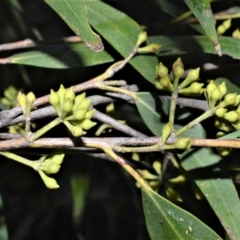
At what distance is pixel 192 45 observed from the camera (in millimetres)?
828

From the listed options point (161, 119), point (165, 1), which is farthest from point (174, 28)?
point (161, 119)

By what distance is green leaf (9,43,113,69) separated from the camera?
32.8 inches

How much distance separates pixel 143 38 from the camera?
792 mm

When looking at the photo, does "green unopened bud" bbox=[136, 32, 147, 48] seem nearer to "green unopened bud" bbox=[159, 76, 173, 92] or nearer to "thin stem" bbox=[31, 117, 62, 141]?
"green unopened bud" bbox=[159, 76, 173, 92]

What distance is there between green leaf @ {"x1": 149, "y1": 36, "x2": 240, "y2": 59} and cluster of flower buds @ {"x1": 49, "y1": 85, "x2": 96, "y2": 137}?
25cm

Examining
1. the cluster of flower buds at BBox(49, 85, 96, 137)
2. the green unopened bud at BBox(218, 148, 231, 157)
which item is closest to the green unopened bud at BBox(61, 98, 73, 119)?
the cluster of flower buds at BBox(49, 85, 96, 137)

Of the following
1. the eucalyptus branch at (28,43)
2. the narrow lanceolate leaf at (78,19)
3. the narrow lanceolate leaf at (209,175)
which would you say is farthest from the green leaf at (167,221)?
the eucalyptus branch at (28,43)

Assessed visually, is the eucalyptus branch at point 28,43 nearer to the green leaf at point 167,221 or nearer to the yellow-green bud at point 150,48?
the yellow-green bud at point 150,48

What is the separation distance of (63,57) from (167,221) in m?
0.30

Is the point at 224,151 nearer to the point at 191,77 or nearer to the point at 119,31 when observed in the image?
the point at 191,77

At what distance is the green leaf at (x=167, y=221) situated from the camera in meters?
0.66

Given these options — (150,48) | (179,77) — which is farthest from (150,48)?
(179,77)

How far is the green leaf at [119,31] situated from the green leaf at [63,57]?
1.2 inches

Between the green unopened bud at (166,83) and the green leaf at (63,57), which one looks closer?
the green unopened bud at (166,83)
